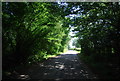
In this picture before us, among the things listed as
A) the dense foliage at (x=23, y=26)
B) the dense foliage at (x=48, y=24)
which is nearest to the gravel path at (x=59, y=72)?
the dense foliage at (x=48, y=24)

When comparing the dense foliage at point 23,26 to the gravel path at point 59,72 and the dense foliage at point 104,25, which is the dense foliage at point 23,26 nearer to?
the gravel path at point 59,72

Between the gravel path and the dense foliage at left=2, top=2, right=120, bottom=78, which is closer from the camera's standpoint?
the gravel path

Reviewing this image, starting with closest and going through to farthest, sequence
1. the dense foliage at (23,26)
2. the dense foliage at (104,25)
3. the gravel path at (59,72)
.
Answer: the gravel path at (59,72) < the dense foliage at (23,26) < the dense foliage at (104,25)

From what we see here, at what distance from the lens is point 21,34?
814 cm

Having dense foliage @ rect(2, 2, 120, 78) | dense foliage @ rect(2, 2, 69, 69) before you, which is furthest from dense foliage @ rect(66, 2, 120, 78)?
dense foliage @ rect(2, 2, 69, 69)

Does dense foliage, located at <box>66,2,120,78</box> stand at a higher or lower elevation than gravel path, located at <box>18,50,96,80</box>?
higher

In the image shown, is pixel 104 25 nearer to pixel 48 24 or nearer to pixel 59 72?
pixel 48 24

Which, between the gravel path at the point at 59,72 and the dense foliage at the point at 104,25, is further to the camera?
the dense foliage at the point at 104,25

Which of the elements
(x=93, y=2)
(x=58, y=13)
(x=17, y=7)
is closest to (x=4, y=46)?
(x=17, y=7)

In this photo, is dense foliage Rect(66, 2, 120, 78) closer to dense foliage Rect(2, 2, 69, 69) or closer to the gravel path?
the gravel path

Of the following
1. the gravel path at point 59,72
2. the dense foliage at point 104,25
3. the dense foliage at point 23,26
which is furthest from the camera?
the dense foliage at point 104,25

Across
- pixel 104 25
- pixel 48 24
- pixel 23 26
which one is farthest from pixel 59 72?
pixel 104 25

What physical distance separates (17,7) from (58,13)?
2881 mm

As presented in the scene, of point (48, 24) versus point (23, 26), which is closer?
point (23, 26)
